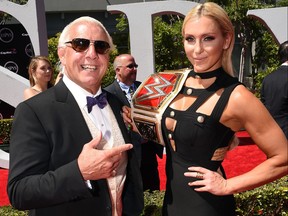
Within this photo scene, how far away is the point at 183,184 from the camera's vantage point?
7.72ft

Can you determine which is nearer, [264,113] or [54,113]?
[54,113]

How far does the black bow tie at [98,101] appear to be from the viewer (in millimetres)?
2082

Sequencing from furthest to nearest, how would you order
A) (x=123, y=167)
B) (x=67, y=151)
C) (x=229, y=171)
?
(x=229, y=171)
(x=123, y=167)
(x=67, y=151)

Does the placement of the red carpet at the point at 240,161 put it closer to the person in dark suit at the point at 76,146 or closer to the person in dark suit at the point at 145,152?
the person in dark suit at the point at 145,152

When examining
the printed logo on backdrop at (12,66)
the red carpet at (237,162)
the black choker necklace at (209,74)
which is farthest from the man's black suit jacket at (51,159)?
the printed logo on backdrop at (12,66)

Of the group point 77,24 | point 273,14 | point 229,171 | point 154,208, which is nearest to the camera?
point 77,24

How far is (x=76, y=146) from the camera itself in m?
1.95

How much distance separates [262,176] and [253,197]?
2.24 m

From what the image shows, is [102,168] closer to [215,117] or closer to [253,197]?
[215,117]

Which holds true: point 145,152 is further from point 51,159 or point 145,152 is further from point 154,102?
point 51,159

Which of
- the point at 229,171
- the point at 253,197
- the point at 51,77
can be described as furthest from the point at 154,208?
the point at 229,171

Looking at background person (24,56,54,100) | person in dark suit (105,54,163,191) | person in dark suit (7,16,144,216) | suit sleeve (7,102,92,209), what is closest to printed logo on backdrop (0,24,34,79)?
background person (24,56,54,100)

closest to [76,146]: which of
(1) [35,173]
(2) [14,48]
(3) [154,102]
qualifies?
(1) [35,173]

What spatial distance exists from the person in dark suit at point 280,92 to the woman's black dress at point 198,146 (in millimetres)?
3441
